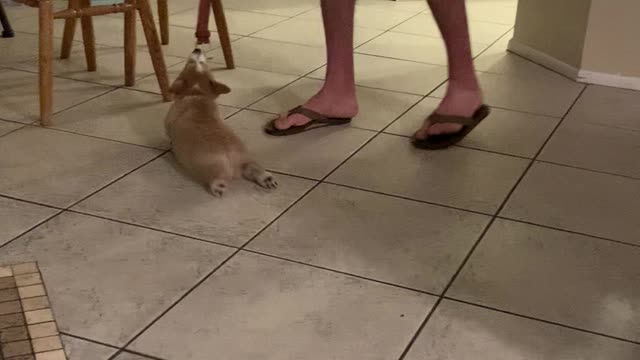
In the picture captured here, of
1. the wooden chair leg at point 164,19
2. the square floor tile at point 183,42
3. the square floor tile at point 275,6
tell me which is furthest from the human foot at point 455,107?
the square floor tile at point 275,6

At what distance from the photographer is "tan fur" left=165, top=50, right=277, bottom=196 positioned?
1638mm

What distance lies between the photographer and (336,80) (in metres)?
2.02

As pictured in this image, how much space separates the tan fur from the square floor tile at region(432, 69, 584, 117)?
0.75 m

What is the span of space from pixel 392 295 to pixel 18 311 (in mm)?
572

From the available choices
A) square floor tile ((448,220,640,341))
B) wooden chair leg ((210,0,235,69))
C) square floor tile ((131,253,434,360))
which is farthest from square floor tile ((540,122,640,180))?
wooden chair leg ((210,0,235,69))

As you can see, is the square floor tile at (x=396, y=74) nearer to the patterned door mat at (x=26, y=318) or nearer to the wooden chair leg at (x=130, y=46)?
the wooden chair leg at (x=130, y=46)

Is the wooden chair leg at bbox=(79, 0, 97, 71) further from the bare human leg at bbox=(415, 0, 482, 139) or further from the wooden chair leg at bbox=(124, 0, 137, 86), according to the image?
the bare human leg at bbox=(415, 0, 482, 139)

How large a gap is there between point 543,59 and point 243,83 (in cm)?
93

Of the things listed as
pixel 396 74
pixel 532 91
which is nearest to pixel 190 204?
pixel 396 74

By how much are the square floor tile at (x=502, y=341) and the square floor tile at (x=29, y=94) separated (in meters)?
1.22

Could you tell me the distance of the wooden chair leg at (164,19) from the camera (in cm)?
262

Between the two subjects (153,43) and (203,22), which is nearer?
(153,43)

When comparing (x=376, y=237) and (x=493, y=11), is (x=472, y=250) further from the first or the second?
(x=493, y=11)

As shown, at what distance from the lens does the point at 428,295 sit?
4.36ft
